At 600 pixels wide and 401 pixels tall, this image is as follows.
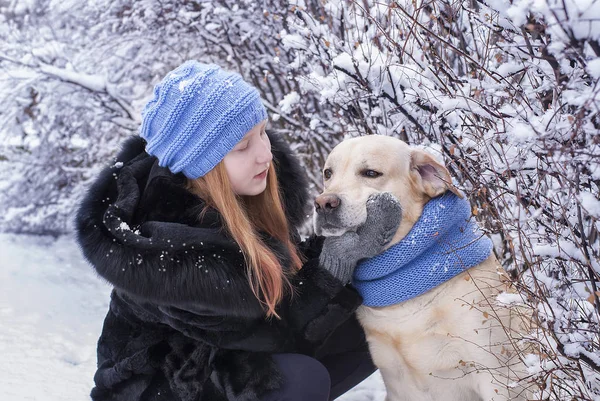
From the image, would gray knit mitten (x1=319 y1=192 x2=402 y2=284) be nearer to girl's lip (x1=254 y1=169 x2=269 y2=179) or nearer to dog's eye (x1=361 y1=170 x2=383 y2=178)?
dog's eye (x1=361 y1=170 x2=383 y2=178)

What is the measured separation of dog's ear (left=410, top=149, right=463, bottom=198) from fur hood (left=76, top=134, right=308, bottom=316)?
670mm

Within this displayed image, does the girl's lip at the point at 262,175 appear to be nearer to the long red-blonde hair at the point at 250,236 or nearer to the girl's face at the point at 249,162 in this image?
the girl's face at the point at 249,162

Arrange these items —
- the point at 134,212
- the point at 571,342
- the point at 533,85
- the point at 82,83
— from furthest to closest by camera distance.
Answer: the point at 82,83 < the point at 134,212 < the point at 533,85 < the point at 571,342

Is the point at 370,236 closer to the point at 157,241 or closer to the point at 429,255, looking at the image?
the point at 429,255

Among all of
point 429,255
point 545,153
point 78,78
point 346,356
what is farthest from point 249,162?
point 78,78

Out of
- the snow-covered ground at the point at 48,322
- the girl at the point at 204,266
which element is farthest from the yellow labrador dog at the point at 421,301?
the snow-covered ground at the point at 48,322

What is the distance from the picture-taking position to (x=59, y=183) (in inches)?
320

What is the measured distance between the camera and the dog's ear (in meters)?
2.55

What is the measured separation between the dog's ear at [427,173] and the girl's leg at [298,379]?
0.90 meters

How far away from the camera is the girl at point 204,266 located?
2416 mm

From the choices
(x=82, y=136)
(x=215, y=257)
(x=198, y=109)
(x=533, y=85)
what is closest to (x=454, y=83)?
(x=533, y=85)

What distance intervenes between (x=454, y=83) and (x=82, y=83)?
16.9 ft

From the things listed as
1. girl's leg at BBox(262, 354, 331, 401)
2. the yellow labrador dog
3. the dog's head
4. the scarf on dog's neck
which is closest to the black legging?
girl's leg at BBox(262, 354, 331, 401)

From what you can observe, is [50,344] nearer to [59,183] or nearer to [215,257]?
[215,257]
